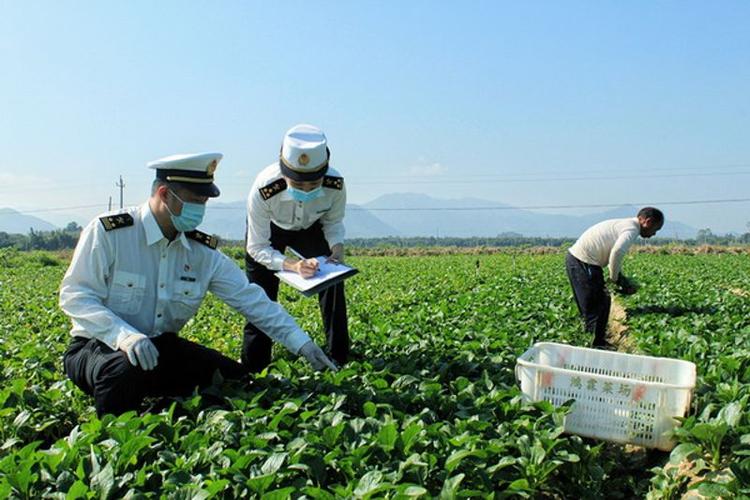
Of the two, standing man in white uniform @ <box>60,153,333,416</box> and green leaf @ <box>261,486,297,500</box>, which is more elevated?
standing man in white uniform @ <box>60,153,333,416</box>

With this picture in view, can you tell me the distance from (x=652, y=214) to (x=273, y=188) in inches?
178

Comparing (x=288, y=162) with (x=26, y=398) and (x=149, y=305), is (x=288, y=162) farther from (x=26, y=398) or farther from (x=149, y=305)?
(x=26, y=398)

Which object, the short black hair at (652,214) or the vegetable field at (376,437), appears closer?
the vegetable field at (376,437)

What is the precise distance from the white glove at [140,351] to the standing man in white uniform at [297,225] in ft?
4.27

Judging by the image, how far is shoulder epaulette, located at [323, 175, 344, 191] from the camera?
189 inches

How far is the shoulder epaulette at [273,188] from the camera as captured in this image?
4676 millimetres

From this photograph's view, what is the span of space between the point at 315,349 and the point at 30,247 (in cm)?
6093

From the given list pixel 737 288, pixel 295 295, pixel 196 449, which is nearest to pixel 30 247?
pixel 295 295

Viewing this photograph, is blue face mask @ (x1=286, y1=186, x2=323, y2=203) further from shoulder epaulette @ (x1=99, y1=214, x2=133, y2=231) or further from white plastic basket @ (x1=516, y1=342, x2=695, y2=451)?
white plastic basket @ (x1=516, y1=342, x2=695, y2=451)

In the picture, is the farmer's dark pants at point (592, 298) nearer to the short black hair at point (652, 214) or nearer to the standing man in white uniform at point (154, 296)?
the short black hair at point (652, 214)

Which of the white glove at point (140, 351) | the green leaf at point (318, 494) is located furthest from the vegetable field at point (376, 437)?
the white glove at point (140, 351)

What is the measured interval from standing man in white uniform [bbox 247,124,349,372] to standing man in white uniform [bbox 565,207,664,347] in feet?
10.4

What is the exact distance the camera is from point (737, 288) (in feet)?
43.4

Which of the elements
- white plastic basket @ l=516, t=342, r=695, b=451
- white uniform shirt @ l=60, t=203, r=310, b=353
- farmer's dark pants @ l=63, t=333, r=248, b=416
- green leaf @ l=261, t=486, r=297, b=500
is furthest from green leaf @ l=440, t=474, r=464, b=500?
farmer's dark pants @ l=63, t=333, r=248, b=416
